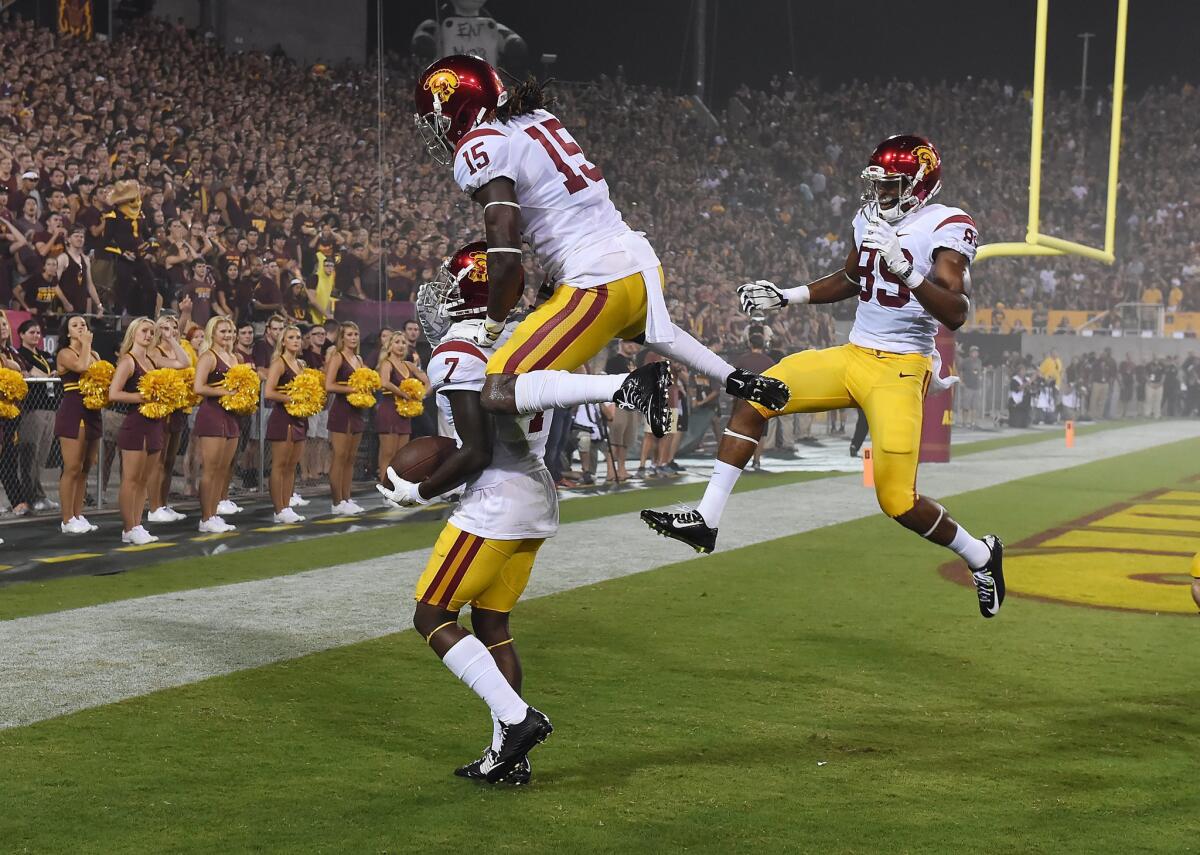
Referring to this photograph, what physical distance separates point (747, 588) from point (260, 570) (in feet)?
9.78

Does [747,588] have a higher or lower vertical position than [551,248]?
lower

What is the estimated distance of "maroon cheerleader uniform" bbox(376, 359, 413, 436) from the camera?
476 inches

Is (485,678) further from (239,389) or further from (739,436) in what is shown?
(239,389)

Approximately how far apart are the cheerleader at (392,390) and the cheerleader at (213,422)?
1847 mm

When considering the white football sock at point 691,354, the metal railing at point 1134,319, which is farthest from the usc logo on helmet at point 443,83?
the metal railing at point 1134,319

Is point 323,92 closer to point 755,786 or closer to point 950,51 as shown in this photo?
point 755,786

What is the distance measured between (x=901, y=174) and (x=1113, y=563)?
4.91 metres

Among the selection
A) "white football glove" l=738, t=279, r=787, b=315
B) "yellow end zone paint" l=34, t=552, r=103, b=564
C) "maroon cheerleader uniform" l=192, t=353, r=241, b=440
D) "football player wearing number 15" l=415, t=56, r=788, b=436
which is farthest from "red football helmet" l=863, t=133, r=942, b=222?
"maroon cheerleader uniform" l=192, t=353, r=241, b=440

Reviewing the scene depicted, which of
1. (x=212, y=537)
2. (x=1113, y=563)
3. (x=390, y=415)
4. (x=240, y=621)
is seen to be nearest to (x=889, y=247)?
(x=240, y=621)

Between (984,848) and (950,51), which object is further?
(950,51)

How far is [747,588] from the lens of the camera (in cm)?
800

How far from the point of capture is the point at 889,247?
5.06 m

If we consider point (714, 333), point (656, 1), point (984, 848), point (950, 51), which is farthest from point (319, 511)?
point (950, 51)

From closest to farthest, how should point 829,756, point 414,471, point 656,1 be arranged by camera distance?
point 414,471
point 829,756
point 656,1
